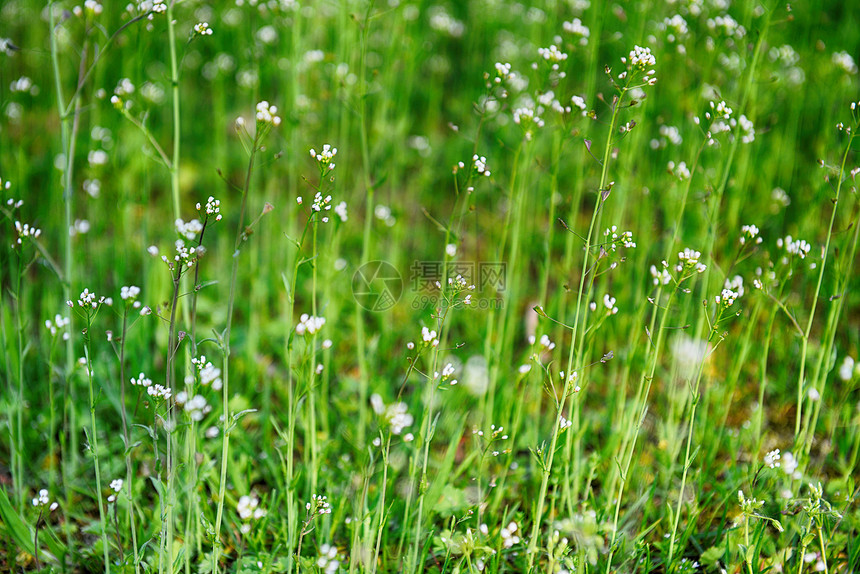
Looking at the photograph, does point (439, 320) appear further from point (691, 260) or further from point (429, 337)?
point (691, 260)

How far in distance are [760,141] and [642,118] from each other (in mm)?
1209

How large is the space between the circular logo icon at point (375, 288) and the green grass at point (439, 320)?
26 millimetres

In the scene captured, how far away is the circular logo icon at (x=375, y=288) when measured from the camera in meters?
3.29

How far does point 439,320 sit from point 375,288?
4.72 feet

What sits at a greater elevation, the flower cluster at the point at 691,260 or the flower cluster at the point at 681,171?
the flower cluster at the point at 681,171

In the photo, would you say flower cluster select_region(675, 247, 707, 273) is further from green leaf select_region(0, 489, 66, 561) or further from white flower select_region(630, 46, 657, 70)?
green leaf select_region(0, 489, 66, 561)

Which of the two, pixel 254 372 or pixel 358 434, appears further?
pixel 254 372

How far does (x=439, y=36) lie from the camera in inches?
201

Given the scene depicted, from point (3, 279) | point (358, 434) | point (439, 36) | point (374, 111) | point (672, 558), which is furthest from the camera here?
point (439, 36)

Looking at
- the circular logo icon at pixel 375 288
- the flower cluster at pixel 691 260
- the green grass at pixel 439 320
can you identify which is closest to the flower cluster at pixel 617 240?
the green grass at pixel 439 320

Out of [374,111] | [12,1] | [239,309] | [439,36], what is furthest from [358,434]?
[12,1]

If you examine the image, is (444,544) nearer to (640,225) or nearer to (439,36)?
(640,225)

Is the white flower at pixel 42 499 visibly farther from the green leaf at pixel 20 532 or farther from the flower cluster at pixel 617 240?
the flower cluster at pixel 617 240

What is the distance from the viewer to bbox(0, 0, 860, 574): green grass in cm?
204
